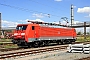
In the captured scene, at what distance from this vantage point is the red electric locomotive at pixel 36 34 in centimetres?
2388

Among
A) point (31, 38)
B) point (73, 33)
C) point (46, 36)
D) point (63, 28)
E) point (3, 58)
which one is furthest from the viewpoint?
point (73, 33)

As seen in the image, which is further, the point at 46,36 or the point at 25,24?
the point at 46,36

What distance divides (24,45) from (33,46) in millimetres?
1381

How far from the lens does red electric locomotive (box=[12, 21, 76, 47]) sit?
23.9 metres

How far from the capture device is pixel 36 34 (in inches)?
996

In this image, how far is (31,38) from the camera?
79.5 ft

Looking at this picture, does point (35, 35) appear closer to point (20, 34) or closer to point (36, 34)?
point (36, 34)

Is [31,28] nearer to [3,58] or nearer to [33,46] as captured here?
[33,46]

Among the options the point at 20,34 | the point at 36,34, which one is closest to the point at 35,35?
the point at 36,34

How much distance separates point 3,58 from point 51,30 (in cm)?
1518

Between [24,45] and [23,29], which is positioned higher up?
[23,29]

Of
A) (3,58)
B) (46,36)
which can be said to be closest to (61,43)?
(46,36)

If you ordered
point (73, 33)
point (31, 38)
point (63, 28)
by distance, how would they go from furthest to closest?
point (73, 33) → point (63, 28) → point (31, 38)

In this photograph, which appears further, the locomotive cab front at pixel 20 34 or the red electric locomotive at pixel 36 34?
the red electric locomotive at pixel 36 34
